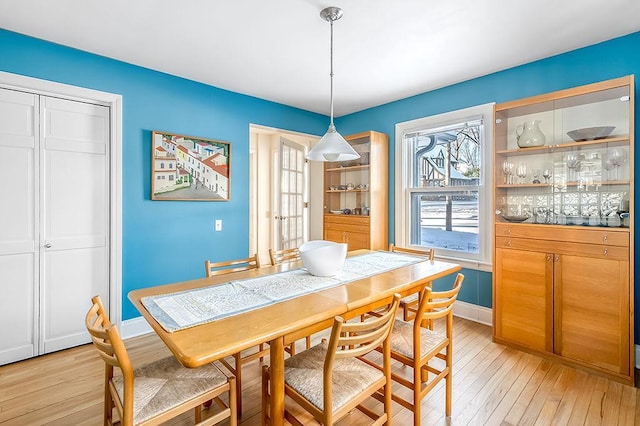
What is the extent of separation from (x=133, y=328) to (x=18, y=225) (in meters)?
1.27

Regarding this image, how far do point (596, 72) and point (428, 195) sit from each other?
1781mm

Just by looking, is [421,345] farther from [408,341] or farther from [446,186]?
[446,186]

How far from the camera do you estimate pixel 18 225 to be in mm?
2453

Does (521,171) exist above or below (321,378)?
above

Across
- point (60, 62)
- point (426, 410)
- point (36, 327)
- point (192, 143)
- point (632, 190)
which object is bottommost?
point (426, 410)

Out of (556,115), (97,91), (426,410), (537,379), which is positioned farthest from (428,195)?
(97,91)

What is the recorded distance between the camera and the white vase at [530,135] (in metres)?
2.67

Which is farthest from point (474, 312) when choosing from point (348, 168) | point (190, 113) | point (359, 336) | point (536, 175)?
Answer: point (190, 113)

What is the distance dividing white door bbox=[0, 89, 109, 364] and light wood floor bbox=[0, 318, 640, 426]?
0.97 ft

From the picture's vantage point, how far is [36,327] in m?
2.55

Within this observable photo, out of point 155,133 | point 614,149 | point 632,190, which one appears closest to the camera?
point 632,190

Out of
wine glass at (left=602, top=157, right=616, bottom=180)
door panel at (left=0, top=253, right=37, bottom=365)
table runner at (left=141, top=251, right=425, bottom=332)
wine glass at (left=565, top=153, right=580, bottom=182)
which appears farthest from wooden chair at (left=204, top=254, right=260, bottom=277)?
wine glass at (left=602, top=157, right=616, bottom=180)

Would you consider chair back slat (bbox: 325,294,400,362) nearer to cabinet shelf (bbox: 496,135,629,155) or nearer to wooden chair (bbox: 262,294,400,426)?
wooden chair (bbox: 262,294,400,426)

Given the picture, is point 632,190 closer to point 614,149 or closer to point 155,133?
point 614,149
